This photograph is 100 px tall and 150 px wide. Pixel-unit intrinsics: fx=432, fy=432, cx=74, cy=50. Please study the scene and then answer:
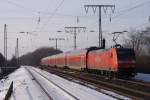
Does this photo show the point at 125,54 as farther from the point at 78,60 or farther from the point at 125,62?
the point at 78,60

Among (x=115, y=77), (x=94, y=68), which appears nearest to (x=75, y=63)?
(x=94, y=68)

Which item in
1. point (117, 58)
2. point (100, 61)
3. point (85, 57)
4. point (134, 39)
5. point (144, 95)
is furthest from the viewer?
point (134, 39)

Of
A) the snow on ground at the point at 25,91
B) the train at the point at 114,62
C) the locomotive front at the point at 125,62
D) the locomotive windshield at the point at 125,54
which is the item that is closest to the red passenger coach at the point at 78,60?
the train at the point at 114,62

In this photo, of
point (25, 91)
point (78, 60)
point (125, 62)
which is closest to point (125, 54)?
point (125, 62)

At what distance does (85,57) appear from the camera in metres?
52.2

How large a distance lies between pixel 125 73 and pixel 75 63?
24696 mm

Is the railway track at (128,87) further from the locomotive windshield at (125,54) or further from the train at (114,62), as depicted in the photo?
the locomotive windshield at (125,54)

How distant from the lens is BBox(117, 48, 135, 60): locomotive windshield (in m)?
36.2

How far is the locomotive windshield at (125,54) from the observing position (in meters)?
36.2

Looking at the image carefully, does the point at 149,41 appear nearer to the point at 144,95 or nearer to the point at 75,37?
the point at 75,37

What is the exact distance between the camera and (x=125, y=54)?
36625 millimetres

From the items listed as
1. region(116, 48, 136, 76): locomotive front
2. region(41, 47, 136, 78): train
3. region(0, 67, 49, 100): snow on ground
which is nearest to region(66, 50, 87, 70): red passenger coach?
region(41, 47, 136, 78): train

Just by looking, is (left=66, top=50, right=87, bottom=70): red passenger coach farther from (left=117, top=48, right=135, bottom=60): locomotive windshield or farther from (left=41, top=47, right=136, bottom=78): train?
(left=117, top=48, right=135, bottom=60): locomotive windshield

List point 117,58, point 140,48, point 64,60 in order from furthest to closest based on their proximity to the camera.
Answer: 1. point 140,48
2. point 64,60
3. point 117,58
